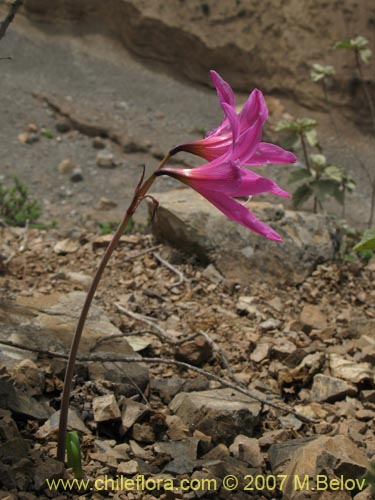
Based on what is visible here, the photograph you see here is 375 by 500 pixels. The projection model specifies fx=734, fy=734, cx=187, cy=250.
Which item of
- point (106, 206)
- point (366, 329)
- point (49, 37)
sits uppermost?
point (366, 329)

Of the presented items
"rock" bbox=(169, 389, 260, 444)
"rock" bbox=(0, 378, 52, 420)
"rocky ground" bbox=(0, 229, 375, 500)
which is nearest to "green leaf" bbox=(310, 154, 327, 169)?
"rocky ground" bbox=(0, 229, 375, 500)

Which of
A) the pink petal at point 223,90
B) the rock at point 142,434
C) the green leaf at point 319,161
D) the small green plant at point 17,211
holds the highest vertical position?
the pink petal at point 223,90

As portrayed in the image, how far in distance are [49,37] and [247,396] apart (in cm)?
710

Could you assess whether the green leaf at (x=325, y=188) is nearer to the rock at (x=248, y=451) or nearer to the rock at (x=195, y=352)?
the rock at (x=195, y=352)

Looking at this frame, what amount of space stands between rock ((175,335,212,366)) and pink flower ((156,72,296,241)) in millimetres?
1286

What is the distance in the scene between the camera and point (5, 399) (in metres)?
2.04

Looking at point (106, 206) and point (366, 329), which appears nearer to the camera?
point (366, 329)

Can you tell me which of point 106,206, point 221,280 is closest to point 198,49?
point 106,206

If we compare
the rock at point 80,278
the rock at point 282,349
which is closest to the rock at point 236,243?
the rock at point 80,278

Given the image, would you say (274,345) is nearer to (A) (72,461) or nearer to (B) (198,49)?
(A) (72,461)

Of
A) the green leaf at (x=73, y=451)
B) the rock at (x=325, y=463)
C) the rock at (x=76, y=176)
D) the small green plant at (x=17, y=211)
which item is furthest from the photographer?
the rock at (x=76, y=176)

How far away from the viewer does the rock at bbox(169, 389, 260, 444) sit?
2209mm

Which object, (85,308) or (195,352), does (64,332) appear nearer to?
(195,352)

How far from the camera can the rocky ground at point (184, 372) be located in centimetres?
195
